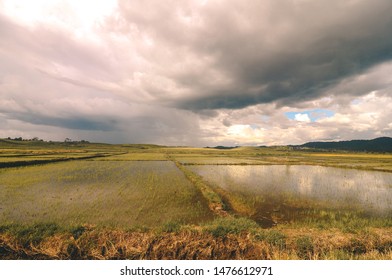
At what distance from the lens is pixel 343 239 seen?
8.02 metres

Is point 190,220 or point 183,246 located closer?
point 183,246

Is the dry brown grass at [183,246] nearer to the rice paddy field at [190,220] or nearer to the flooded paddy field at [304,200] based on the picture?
the rice paddy field at [190,220]

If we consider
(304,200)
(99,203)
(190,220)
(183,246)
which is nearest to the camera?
(183,246)

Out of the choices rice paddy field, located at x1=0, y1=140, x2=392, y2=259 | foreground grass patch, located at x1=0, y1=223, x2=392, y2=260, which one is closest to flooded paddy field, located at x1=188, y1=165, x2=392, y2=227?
rice paddy field, located at x1=0, y1=140, x2=392, y2=259

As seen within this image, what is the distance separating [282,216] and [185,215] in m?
6.22

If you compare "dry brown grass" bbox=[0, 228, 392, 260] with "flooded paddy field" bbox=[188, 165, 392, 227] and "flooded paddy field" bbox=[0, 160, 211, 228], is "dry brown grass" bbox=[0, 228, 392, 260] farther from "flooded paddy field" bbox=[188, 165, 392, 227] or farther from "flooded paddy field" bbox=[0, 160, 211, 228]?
"flooded paddy field" bbox=[188, 165, 392, 227]

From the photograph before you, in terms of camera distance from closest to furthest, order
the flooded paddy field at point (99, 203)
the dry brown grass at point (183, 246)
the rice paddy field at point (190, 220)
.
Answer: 1. the dry brown grass at point (183, 246)
2. the rice paddy field at point (190, 220)
3. the flooded paddy field at point (99, 203)

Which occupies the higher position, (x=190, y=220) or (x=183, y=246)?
(x=183, y=246)

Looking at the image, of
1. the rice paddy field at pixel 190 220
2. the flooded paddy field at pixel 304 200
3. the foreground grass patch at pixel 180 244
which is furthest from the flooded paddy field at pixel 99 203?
the flooded paddy field at pixel 304 200

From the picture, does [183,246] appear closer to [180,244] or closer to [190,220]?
[180,244]

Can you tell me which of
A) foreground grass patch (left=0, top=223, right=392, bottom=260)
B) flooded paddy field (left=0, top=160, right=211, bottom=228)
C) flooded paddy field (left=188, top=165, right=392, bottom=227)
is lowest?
flooded paddy field (left=188, top=165, right=392, bottom=227)

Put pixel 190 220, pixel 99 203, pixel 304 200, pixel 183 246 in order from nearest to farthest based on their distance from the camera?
pixel 183 246 → pixel 190 220 → pixel 99 203 → pixel 304 200

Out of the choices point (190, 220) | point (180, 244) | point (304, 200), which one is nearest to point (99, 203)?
point (190, 220)

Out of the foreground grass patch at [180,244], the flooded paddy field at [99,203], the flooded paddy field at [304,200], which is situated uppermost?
the foreground grass patch at [180,244]
